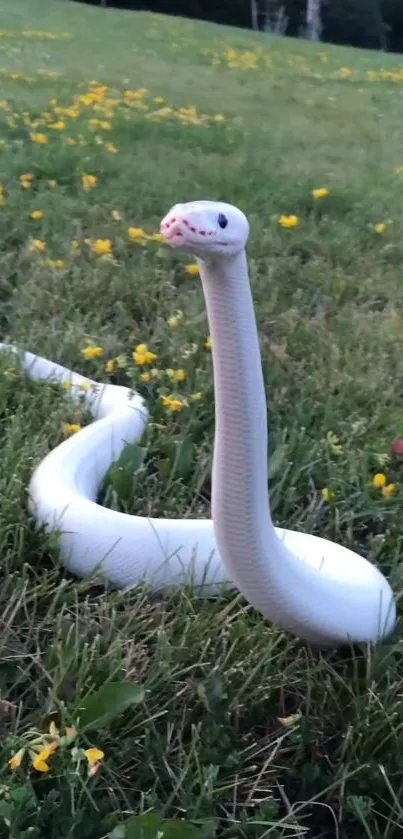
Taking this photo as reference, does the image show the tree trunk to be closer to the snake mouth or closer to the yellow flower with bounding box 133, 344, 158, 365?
the yellow flower with bounding box 133, 344, 158, 365

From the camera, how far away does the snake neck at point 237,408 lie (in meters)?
1.10

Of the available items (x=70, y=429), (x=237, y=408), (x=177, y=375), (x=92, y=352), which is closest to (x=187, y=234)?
(x=237, y=408)

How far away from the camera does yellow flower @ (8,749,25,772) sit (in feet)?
3.99

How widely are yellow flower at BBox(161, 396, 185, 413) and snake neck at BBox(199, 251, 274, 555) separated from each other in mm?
942

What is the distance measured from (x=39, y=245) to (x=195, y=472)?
56.3 inches

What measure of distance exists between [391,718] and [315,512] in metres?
0.61

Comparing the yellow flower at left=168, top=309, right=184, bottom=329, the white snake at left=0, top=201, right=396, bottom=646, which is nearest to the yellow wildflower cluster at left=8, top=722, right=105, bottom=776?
the white snake at left=0, top=201, right=396, bottom=646

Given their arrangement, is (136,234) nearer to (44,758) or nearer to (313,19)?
(44,758)

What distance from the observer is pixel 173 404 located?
2.22 meters

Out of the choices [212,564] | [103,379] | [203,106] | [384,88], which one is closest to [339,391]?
[103,379]

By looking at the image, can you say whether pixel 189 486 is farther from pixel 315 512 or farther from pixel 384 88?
pixel 384 88

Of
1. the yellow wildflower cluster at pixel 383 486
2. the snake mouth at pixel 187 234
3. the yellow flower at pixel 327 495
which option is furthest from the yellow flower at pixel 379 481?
the snake mouth at pixel 187 234

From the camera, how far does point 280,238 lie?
3584 millimetres

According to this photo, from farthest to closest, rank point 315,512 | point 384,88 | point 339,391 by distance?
point 384,88 < point 339,391 < point 315,512
